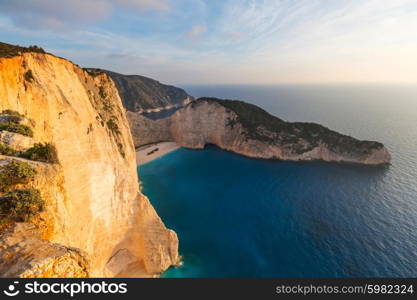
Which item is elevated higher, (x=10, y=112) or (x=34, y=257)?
(x=10, y=112)

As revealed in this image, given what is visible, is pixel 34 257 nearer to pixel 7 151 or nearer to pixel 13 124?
pixel 7 151

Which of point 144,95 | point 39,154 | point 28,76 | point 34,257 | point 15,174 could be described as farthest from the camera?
point 144,95

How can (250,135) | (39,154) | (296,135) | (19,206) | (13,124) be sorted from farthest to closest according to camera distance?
(250,135)
(296,135)
(13,124)
(39,154)
(19,206)

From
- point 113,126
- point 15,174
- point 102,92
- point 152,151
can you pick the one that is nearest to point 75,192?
point 15,174

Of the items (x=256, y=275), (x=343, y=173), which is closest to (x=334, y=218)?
(x=256, y=275)

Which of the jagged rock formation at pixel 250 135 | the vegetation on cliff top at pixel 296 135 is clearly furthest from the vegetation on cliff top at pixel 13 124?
the vegetation on cliff top at pixel 296 135

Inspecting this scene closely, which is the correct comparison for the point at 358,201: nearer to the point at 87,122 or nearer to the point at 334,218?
the point at 334,218
